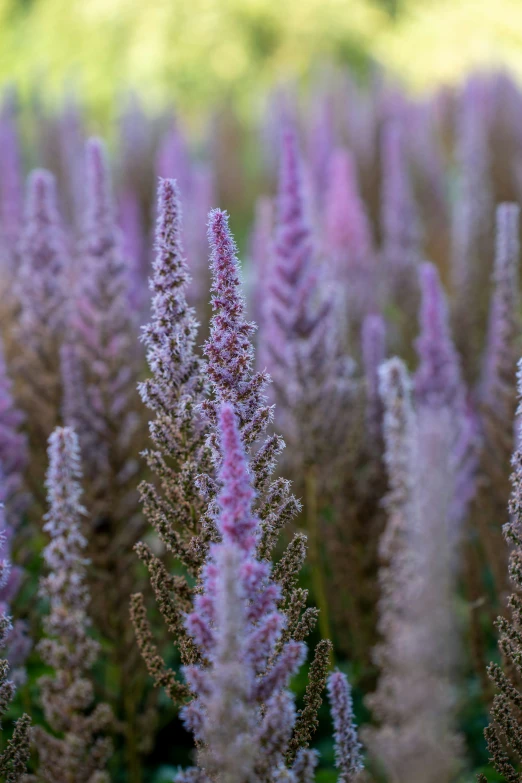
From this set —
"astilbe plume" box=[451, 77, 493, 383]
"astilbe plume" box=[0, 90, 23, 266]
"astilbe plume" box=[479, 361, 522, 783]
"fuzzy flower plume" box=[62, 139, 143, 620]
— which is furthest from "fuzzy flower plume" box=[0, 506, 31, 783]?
"astilbe plume" box=[451, 77, 493, 383]

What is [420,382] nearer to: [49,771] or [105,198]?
[105,198]

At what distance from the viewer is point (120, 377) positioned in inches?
136

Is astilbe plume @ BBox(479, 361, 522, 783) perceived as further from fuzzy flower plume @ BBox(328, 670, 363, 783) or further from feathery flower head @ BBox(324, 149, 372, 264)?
feathery flower head @ BBox(324, 149, 372, 264)

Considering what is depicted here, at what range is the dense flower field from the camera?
1.47 meters

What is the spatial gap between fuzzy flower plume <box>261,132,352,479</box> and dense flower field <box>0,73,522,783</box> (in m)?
0.01

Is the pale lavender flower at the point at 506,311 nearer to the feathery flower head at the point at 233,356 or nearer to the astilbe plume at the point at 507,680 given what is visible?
the astilbe plume at the point at 507,680

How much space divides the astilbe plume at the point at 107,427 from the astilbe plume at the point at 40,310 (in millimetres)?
203

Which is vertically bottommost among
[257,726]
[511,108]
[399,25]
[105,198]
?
[257,726]

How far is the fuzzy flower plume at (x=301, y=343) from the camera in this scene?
11.5 feet

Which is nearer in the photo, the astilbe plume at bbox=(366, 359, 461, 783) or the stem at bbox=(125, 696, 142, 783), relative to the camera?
the astilbe plume at bbox=(366, 359, 461, 783)

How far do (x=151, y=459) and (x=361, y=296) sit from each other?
13.6 ft

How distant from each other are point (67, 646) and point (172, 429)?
0.56 m

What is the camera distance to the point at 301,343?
3547mm

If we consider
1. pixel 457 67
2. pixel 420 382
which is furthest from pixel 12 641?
pixel 457 67
